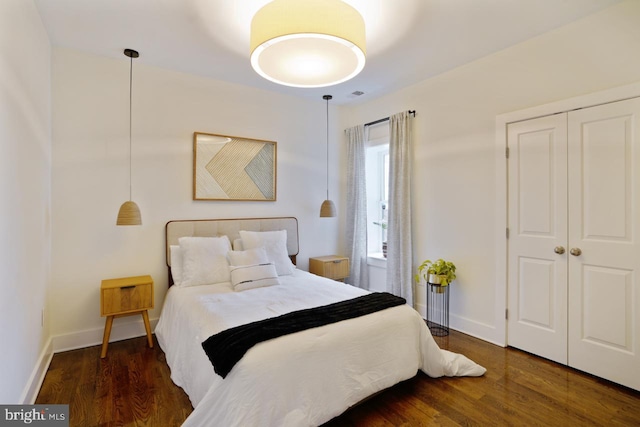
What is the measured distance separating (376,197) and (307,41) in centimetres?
291

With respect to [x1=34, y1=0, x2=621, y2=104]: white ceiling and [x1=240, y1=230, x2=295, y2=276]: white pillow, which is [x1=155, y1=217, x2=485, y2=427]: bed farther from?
[x1=34, y1=0, x2=621, y2=104]: white ceiling

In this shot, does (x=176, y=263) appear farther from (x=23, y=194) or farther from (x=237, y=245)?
(x=23, y=194)

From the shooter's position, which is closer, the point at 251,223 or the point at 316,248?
the point at 251,223

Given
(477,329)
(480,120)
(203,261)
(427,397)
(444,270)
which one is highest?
(480,120)


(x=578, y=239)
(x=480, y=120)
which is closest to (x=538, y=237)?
(x=578, y=239)

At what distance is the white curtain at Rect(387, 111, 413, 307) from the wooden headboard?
4.10ft

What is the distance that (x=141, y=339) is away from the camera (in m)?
3.21

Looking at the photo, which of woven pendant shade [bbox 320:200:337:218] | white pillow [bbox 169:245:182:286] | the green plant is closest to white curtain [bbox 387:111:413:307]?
the green plant

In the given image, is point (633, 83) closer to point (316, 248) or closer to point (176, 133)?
point (316, 248)

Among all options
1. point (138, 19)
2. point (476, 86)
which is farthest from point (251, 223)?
point (476, 86)

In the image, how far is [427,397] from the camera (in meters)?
2.22

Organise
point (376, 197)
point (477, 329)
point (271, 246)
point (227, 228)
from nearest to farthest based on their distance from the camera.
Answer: point (477, 329)
point (271, 246)
point (227, 228)
point (376, 197)

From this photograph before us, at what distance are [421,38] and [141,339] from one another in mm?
3889

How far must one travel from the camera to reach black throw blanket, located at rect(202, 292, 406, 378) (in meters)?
1.69
